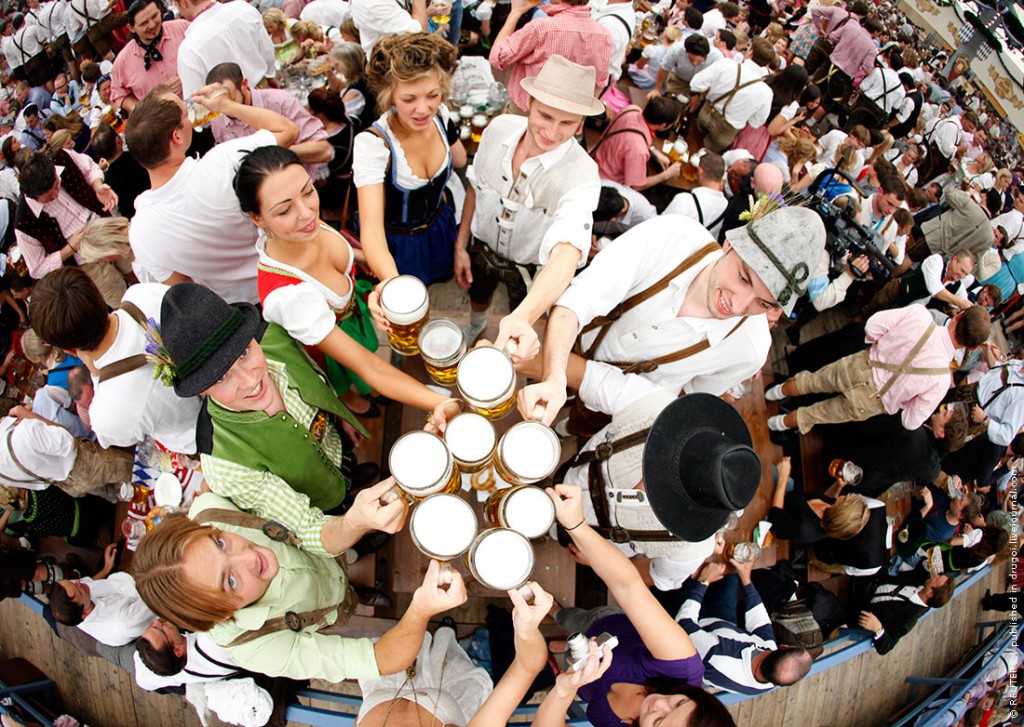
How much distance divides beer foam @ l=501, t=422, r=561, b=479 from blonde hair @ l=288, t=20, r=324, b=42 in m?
4.22

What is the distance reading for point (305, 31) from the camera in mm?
4184

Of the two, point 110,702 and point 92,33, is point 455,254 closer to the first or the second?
point 110,702

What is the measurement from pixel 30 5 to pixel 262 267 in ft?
34.1

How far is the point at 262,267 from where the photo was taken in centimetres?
192

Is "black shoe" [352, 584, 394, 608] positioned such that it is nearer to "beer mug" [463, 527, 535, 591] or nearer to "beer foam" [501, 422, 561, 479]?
"beer mug" [463, 527, 535, 591]

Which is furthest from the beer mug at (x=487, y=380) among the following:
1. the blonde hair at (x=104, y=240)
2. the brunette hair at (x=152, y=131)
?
the blonde hair at (x=104, y=240)

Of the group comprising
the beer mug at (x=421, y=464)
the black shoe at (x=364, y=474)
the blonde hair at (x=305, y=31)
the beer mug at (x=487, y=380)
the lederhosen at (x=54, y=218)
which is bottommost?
the lederhosen at (x=54, y=218)

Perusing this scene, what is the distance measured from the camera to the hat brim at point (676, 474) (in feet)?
5.03

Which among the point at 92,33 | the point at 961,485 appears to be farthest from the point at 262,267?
the point at 92,33

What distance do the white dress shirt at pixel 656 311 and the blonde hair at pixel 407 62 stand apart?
0.92 metres

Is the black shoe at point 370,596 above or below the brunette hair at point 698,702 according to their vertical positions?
below

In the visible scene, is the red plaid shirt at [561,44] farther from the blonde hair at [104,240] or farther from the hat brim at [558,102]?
the blonde hair at [104,240]

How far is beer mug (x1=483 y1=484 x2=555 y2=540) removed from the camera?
1.37m

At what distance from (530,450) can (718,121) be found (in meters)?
4.23
